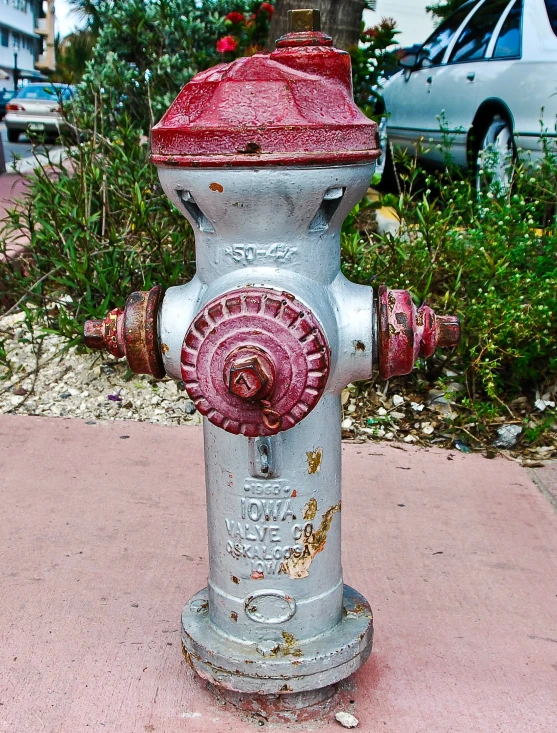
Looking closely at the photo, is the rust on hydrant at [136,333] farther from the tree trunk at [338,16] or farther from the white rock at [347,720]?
the tree trunk at [338,16]

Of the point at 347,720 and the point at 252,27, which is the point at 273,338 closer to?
the point at 347,720

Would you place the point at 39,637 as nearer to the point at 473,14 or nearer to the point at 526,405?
the point at 526,405

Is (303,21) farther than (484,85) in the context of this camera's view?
No

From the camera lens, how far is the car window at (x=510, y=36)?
17.0 ft

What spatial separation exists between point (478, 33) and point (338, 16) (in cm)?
156

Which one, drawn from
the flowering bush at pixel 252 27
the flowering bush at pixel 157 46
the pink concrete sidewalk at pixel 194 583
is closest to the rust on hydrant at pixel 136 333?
the pink concrete sidewalk at pixel 194 583

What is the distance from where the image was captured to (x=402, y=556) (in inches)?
101

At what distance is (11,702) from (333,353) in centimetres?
109

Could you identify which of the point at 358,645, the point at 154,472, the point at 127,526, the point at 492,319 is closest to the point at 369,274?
the point at 492,319

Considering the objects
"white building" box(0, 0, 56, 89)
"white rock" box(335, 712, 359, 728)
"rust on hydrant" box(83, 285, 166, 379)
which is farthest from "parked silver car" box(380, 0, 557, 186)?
"white building" box(0, 0, 56, 89)

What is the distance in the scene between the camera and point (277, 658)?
5.98ft

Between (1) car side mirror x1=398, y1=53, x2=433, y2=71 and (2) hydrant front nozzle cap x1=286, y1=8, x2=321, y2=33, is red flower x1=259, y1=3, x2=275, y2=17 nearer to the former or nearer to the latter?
(1) car side mirror x1=398, y1=53, x2=433, y2=71

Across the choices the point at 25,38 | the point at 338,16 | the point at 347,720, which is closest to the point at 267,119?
the point at 347,720

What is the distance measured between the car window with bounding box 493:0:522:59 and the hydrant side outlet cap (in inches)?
157
